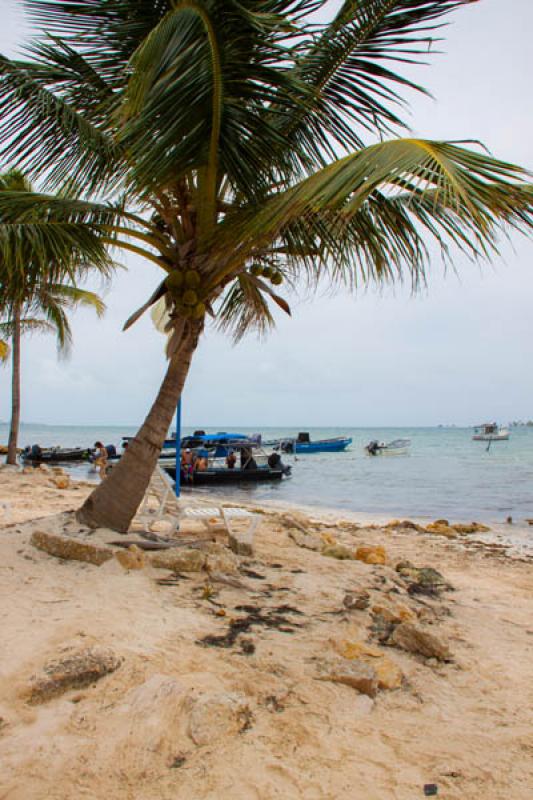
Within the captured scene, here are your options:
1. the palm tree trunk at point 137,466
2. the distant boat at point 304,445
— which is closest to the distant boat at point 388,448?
the distant boat at point 304,445

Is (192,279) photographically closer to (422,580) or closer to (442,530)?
(422,580)

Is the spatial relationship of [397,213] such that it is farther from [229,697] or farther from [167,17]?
[229,697]

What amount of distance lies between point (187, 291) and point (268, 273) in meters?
1.31

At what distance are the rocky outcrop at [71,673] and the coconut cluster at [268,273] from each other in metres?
4.09

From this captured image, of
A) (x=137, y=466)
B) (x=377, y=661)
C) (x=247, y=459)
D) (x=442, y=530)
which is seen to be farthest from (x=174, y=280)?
(x=247, y=459)

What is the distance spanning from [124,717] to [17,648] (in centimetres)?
89

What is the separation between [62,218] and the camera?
15.7 ft

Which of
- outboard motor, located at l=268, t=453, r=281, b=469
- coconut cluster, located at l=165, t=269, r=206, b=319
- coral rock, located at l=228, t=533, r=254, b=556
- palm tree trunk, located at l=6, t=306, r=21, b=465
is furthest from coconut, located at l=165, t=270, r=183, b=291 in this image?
outboard motor, located at l=268, t=453, r=281, b=469

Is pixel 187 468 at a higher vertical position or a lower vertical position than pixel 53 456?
higher

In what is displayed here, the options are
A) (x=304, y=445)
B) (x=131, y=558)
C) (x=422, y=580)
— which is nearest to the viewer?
(x=131, y=558)

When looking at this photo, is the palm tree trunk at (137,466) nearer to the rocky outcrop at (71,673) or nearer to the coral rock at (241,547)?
the coral rock at (241,547)

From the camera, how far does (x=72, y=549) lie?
4.64 metres

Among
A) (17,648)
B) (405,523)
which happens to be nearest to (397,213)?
(17,648)

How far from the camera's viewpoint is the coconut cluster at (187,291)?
16.4ft
